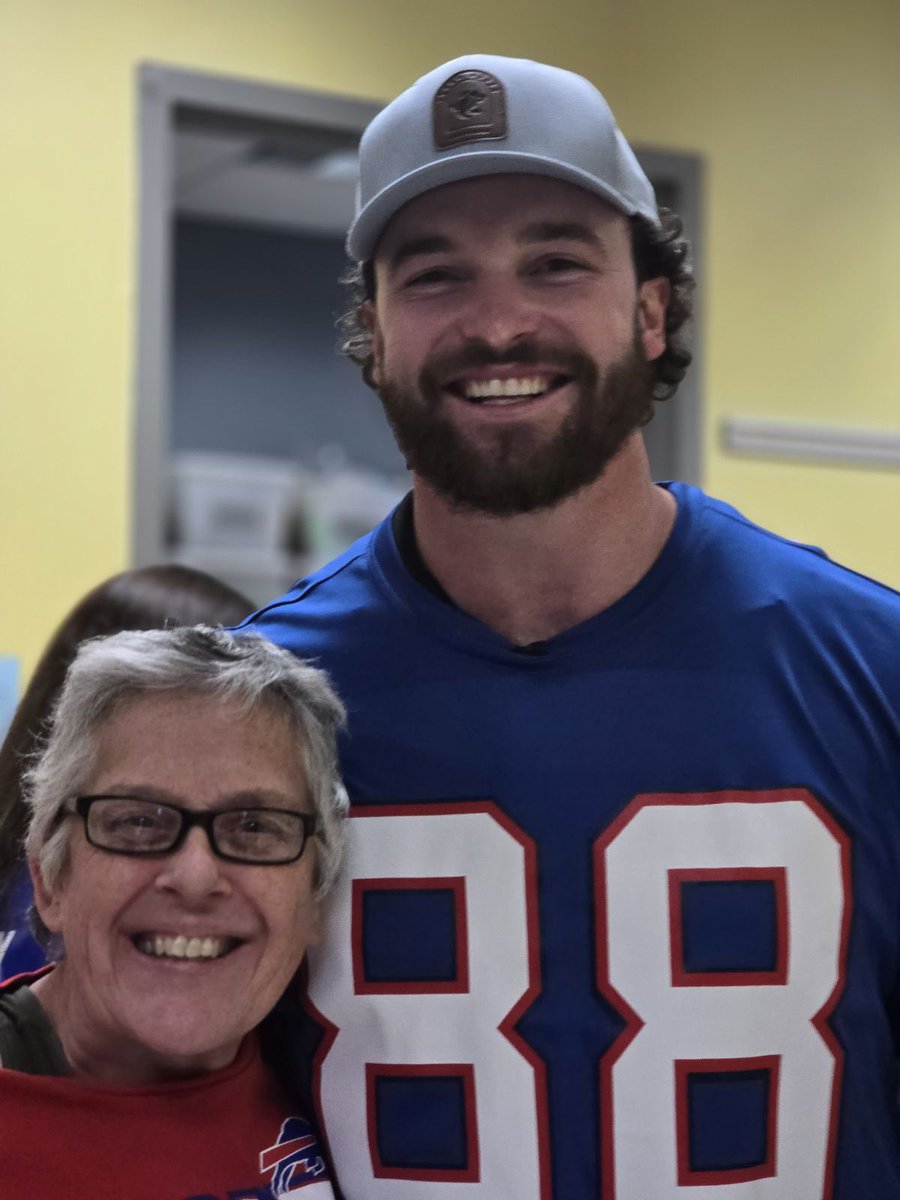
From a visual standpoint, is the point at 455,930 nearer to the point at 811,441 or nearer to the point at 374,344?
the point at 374,344

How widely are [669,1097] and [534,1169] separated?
0.12m

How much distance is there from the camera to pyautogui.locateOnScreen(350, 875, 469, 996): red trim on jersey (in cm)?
144

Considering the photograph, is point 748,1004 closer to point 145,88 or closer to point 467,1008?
point 467,1008

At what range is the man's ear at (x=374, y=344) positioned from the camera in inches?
60.9

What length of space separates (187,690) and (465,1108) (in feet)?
1.37

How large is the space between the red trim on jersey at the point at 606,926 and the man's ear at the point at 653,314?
0.40m

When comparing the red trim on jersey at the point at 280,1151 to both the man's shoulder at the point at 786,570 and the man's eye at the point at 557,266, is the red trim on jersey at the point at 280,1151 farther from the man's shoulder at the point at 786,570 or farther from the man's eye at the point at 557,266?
the man's eye at the point at 557,266

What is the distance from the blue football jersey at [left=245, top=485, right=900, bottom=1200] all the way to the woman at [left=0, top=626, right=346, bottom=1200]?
8 centimetres

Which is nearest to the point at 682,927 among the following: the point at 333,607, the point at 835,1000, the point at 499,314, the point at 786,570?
the point at 835,1000

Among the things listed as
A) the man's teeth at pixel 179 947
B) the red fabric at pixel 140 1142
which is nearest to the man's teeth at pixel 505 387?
the man's teeth at pixel 179 947

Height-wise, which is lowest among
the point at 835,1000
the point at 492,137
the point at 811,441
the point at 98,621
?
the point at 835,1000

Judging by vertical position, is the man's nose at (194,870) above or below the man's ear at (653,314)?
below

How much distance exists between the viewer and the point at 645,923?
1412mm

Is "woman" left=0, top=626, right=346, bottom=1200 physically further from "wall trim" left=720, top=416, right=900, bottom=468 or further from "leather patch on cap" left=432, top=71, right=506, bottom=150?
"wall trim" left=720, top=416, right=900, bottom=468
